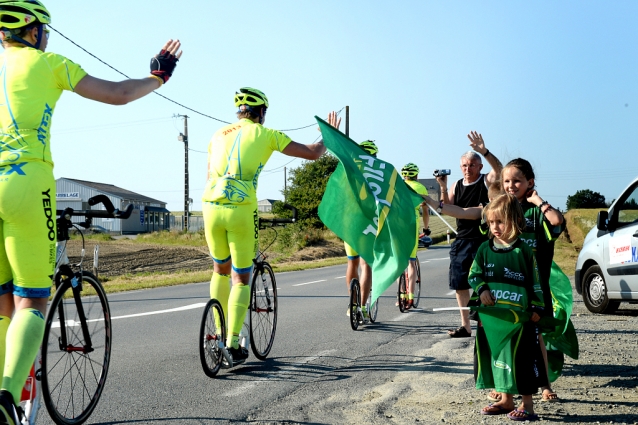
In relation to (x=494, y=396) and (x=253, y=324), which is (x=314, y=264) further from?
(x=494, y=396)

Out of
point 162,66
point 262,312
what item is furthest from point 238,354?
point 162,66

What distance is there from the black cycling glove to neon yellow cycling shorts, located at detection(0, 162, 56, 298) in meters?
0.89

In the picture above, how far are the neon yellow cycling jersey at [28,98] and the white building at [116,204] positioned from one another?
239ft

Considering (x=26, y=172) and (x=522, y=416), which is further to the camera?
(x=522, y=416)

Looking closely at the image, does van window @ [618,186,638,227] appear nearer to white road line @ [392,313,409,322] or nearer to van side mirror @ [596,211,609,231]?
van side mirror @ [596,211,609,231]

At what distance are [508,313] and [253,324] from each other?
2765 mm

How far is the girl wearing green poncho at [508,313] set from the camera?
14.7 feet

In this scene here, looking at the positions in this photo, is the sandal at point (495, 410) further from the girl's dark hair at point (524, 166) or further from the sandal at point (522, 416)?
the girl's dark hair at point (524, 166)

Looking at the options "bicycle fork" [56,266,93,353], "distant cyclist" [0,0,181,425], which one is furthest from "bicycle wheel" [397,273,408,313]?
"distant cyclist" [0,0,181,425]

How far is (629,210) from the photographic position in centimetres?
A: 1001

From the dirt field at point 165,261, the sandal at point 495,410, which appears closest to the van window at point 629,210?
the sandal at point 495,410

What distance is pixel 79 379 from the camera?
4.55 meters

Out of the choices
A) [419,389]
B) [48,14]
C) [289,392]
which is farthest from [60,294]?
[419,389]

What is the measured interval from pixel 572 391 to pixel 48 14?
4451mm
